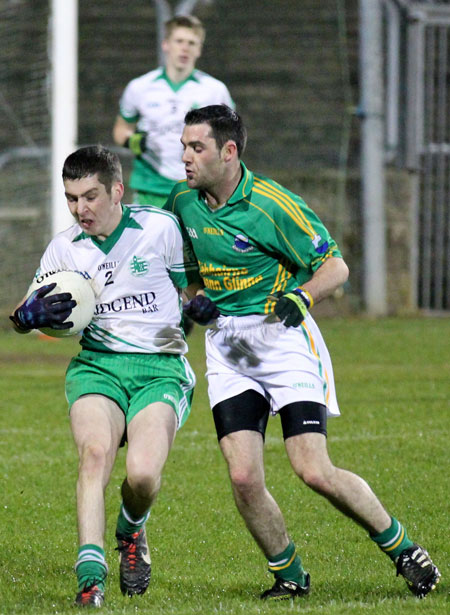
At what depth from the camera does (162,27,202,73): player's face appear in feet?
32.5

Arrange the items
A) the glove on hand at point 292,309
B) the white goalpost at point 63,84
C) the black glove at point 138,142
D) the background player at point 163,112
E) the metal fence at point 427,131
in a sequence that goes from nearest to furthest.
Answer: the glove on hand at point 292,309 → the black glove at point 138,142 → the background player at point 163,112 → the white goalpost at point 63,84 → the metal fence at point 427,131

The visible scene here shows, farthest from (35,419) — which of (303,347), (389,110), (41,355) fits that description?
(389,110)

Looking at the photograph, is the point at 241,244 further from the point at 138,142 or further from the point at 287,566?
the point at 138,142

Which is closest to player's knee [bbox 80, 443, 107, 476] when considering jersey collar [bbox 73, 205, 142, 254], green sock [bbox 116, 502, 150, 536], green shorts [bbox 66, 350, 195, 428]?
green shorts [bbox 66, 350, 195, 428]

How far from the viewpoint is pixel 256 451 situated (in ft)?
16.4

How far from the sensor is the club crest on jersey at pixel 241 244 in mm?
5207

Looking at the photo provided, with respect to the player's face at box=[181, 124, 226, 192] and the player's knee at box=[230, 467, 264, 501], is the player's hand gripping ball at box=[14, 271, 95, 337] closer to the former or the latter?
the player's face at box=[181, 124, 226, 192]

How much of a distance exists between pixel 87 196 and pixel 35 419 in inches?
166

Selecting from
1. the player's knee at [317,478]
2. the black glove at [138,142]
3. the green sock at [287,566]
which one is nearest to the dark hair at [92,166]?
the player's knee at [317,478]

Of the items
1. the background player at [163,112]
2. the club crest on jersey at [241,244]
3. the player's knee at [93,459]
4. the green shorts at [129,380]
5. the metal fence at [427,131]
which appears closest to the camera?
the player's knee at [93,459]

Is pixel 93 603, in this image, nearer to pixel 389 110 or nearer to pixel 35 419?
pixel 35 419

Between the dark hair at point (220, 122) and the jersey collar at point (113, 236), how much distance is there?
0.48 metres

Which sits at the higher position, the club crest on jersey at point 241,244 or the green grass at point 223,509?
the club crest on jersey at point 241,244

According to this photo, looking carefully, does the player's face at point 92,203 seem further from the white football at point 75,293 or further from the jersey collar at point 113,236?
the white football at point 75,293
